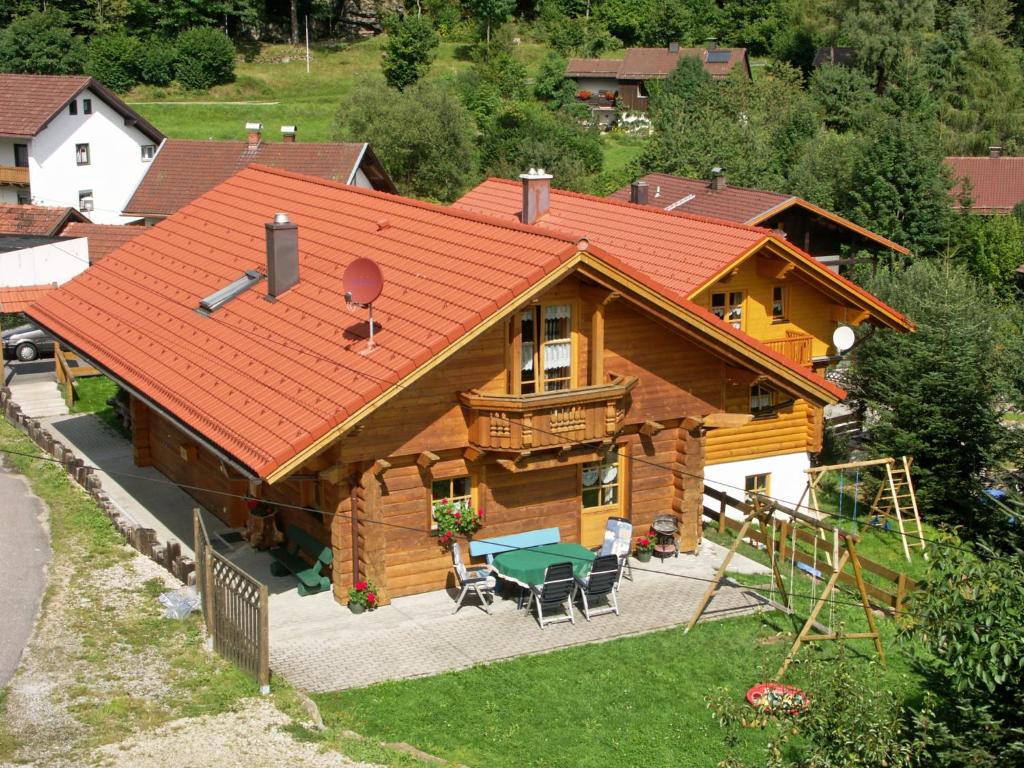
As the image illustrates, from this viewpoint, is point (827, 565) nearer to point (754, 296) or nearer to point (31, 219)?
point (754, 296)

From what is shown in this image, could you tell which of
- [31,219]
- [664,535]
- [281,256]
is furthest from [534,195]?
[31,219]

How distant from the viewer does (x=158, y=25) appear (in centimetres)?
8231

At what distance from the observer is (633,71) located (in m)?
80.6

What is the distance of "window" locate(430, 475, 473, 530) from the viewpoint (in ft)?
59.2

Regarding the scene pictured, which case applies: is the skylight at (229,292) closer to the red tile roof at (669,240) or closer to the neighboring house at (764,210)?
the red tile roof at (669,240)

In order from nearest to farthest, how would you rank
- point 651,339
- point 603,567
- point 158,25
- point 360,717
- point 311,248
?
point 360,717
point 603,567
point 651,339
point 311,248
point 158,25

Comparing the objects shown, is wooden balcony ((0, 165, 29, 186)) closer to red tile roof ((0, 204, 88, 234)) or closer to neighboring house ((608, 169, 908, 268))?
red tile roof ((0, 204, 88, 234))

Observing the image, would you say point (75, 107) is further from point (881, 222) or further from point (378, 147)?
point (881, 222)

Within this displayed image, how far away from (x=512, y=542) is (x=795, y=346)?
1165cm

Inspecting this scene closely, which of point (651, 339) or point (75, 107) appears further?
point (75, 107)

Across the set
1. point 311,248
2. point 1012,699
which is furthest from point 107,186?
point 1012,699

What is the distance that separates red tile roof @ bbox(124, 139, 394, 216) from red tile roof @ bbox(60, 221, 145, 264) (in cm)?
880

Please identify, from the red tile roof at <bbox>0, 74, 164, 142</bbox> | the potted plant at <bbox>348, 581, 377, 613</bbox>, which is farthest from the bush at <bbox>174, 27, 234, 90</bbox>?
the potted plant at <bbox>348, 581, 377, 613</bbox>

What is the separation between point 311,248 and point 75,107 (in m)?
37.0
